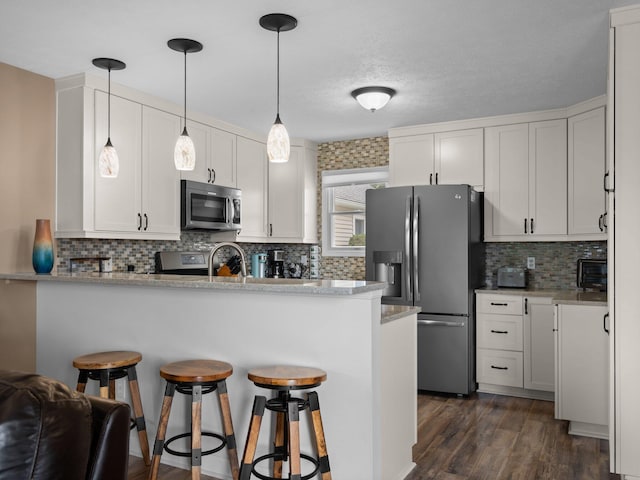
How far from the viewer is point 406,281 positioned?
14.2 feet

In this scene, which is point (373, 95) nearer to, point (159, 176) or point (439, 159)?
point (439, 159)

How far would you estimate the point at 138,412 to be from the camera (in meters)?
2.71

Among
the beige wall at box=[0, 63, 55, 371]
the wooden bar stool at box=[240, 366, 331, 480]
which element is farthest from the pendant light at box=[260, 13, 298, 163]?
the beige wall at box=[0, 63, 55, 371]

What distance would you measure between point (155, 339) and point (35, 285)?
106 centimetres

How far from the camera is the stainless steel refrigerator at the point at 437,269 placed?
419cm

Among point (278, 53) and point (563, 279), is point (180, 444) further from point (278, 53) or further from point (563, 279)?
point (563, 279)

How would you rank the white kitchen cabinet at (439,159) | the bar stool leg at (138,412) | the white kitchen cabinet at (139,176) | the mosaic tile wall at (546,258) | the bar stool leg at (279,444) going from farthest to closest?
the white kitchen cabinet at (439,159) < the mosaic tile wall at (546,258) < the white kitchen cabinet at (139,176) < the bar stool leg at (138,412) < the bar stool leg at (279,444)

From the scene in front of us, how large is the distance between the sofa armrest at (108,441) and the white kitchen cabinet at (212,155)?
3092mm

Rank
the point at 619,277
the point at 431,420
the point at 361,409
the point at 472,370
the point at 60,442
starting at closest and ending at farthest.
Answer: the point at 60,442
the point at 361,409
the point at 619,277
the point at 431,420
the point at 472,370

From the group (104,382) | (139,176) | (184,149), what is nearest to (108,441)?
(104,382)

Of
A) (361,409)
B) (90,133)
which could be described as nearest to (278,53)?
(90,133)

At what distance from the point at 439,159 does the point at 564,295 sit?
164 centimetres

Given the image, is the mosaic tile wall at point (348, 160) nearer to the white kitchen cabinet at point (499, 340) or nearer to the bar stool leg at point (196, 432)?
the white kitchen cabinet at point (499, 340)

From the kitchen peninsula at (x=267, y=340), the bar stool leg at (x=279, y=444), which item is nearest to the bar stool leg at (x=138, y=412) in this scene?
the kitchen peninsula at (x=267, y=340)
